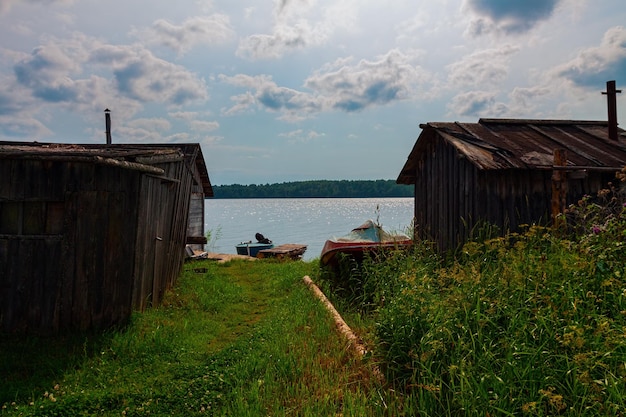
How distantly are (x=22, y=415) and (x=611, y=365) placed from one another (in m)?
5.79

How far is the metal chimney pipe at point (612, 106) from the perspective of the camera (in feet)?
41.7

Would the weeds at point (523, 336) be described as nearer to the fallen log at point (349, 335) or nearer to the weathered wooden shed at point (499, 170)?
the fallen log at point (349, 335)

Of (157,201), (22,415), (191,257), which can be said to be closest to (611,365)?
(22,415)

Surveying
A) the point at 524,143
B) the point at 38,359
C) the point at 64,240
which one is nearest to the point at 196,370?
the point at 38,359

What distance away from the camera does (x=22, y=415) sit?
4707 millimetres

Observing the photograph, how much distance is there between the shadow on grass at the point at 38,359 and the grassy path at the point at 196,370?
0.05 feet

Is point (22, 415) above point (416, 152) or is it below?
below

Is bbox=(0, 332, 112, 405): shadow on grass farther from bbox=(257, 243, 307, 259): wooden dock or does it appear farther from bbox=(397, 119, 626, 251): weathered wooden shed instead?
bbox=(257, 243, 307, 259): wooden dock

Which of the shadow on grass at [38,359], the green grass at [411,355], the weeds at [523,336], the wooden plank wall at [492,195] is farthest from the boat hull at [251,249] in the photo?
the weeds at [523,336]

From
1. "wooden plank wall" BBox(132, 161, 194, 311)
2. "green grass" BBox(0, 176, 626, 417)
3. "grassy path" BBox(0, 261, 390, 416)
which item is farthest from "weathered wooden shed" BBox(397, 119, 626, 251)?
"wooden plank wall" BBox(132, 161, 194, 311)

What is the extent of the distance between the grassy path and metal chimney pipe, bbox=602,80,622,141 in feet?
35.1

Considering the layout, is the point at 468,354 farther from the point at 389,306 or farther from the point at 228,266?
the point at 228,266

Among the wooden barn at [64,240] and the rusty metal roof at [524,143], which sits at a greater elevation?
the rusty metal roof at [524,143]

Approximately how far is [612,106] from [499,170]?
5952mm
